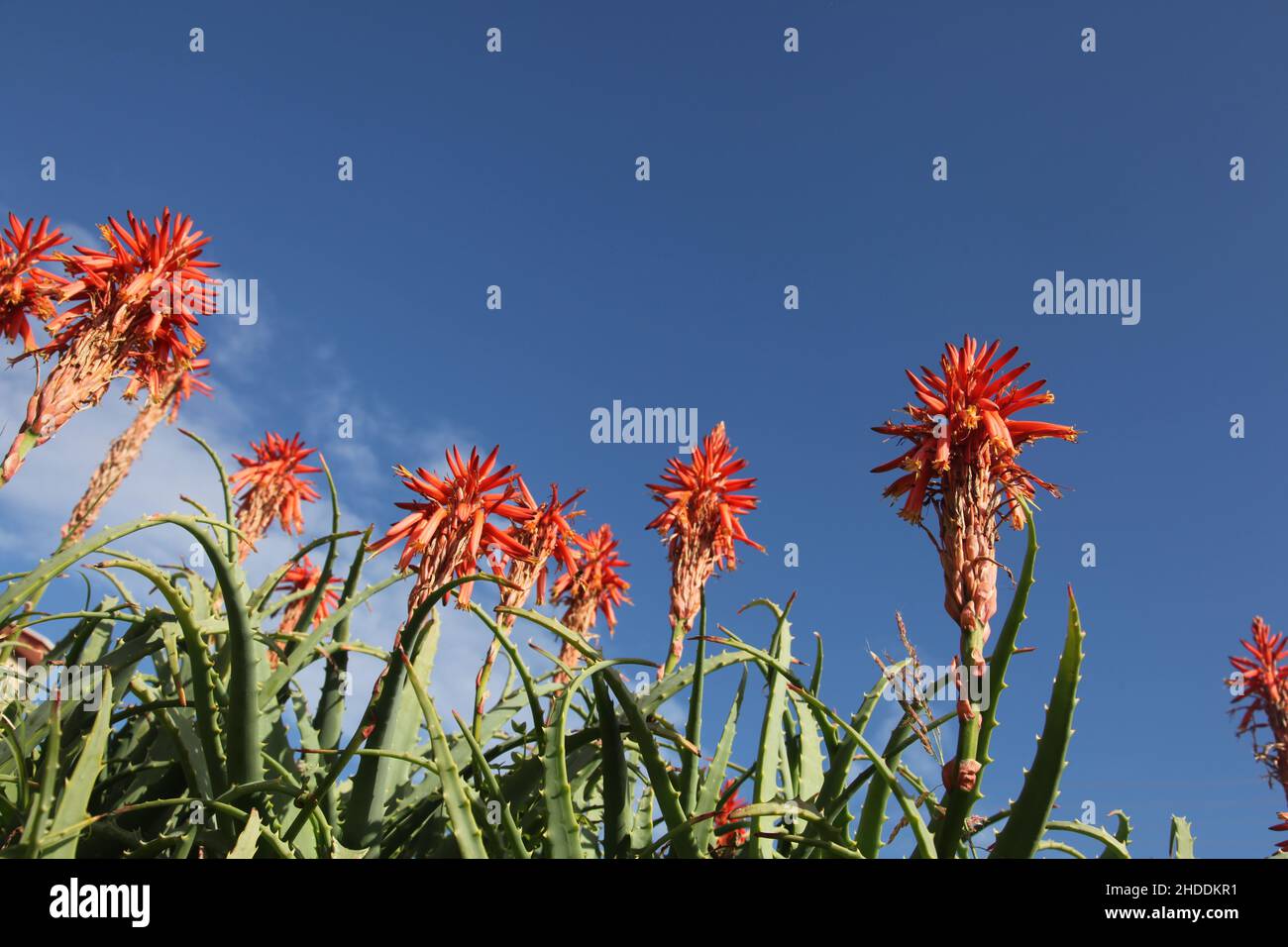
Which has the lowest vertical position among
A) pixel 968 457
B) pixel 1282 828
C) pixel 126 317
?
pixel 1282 828

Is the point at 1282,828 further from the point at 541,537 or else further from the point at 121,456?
the point at 121,456

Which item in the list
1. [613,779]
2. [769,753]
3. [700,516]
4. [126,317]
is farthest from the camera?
[700,516]

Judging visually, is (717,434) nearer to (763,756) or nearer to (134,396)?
(763,756)

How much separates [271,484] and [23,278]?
1869 millimetres

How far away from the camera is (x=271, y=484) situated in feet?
16.8

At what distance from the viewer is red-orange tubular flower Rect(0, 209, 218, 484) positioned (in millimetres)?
2916

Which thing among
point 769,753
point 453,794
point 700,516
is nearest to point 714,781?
point 769,753

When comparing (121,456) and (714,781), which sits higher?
(121,456)

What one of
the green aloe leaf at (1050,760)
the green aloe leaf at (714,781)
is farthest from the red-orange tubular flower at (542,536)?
the green aloe leaf at (1050,760)

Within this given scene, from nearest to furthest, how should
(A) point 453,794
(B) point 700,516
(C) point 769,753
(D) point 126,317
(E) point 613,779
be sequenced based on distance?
(A) point 453,794
(E) point 613,779
(C) point 769,753
(D) point 126,317
(B) point 700,516

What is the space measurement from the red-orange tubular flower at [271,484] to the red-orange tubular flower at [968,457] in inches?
161

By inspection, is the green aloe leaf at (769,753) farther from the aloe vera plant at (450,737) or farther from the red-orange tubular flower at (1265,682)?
the red-orange tubular flower at (1265,682)
